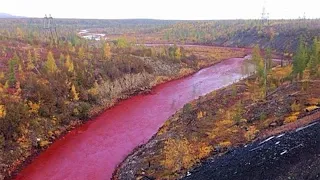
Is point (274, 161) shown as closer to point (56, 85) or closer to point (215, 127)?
point (215, 127)

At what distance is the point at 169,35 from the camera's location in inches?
6683

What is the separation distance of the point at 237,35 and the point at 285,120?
364ft

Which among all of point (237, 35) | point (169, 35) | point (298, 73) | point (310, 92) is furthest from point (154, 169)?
point (169, 35)

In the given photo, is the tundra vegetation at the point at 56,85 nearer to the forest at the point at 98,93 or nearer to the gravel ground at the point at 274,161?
the forest at the point at 98,93

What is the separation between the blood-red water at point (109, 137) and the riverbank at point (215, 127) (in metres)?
2.21

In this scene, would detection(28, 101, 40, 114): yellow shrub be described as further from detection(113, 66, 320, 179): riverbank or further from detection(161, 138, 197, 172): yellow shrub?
detection(161, 138, 197, 172): yellow shrub

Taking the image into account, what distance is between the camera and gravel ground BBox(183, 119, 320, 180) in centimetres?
1995

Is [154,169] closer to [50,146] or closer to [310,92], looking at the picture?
[50,146]

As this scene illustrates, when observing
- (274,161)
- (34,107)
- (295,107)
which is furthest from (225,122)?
(34,107)

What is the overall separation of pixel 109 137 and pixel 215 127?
13.2 meters

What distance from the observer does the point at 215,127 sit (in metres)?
38.7

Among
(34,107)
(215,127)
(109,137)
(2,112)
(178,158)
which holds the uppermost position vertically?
(2,112)

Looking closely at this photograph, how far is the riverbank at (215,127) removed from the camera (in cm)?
3008

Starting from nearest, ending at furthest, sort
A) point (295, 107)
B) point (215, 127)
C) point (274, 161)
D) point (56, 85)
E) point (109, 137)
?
point (274, 161) → point (295, 107) → point (215, 127) → point (109, 137) → point (56, 85)
